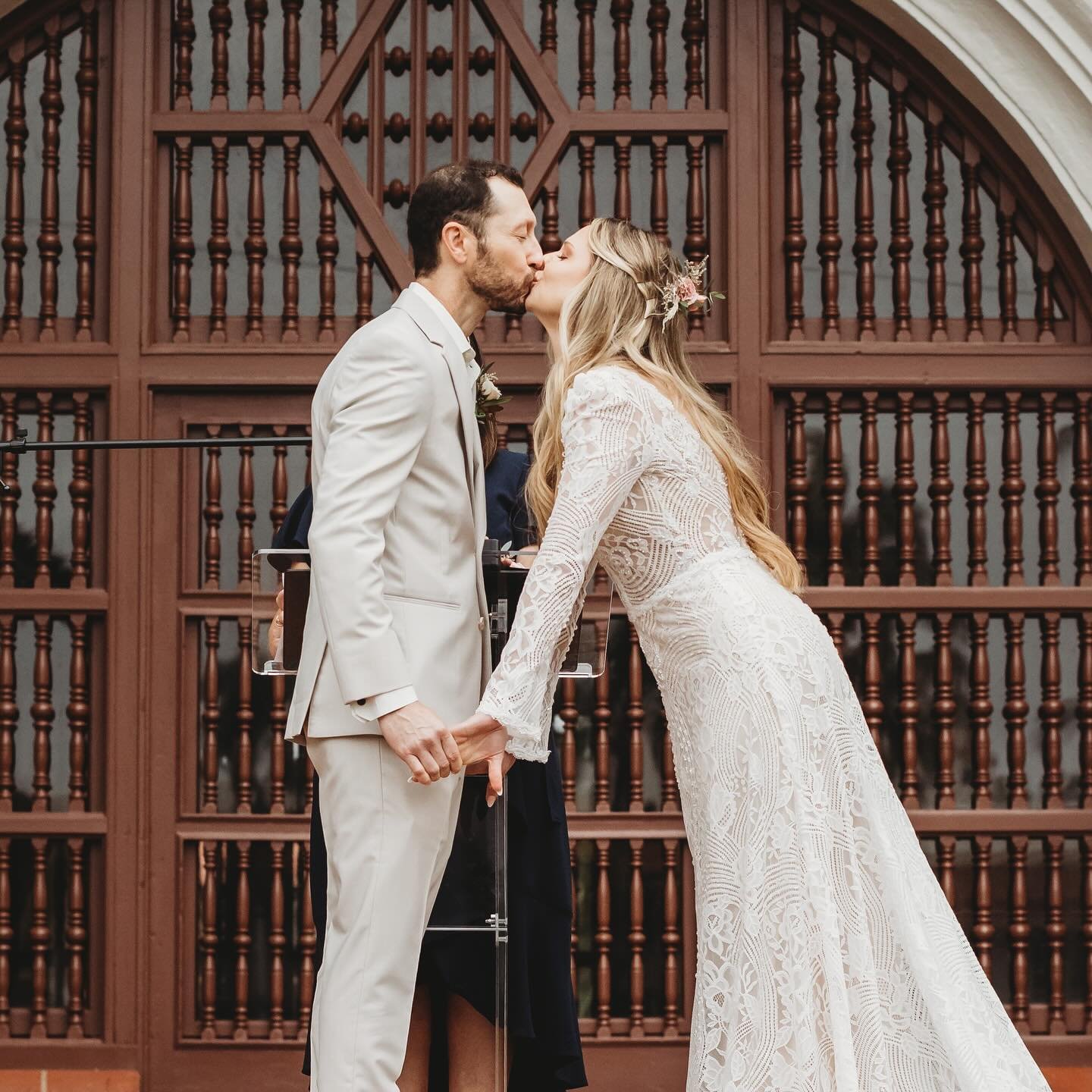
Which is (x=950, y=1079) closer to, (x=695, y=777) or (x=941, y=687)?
(x=695, y=777)

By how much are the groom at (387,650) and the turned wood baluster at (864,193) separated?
1.88m

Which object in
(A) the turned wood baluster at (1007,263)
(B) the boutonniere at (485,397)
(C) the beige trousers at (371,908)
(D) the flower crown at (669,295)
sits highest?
(A) the turned wood baluster at (1007,263)

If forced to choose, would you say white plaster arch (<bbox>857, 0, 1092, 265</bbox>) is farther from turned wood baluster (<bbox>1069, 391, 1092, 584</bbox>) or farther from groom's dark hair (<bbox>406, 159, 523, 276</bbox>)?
groom's dark hair (<bbox>406, 159, 523, 276</bbox>)

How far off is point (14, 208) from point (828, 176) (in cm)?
226

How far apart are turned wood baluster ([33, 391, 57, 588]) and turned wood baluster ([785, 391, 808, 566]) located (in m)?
2.02

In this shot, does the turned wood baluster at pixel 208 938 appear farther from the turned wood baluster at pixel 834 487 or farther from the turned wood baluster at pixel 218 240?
the turned wood baluster at pixel 834 487

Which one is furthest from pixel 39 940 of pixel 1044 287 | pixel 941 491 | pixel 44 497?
pixel 1044 287

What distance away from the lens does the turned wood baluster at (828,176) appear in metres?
4.50

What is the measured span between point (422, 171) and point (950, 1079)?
9.03 ft

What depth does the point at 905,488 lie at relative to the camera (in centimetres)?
445

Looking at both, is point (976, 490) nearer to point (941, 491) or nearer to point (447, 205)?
point (941, 491)

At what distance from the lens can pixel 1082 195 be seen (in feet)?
14.1

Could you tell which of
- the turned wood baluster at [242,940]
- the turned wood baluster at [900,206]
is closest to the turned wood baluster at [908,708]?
the turned wood baluster at [900,206]

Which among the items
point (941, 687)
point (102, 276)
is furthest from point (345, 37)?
point (941, 687)
